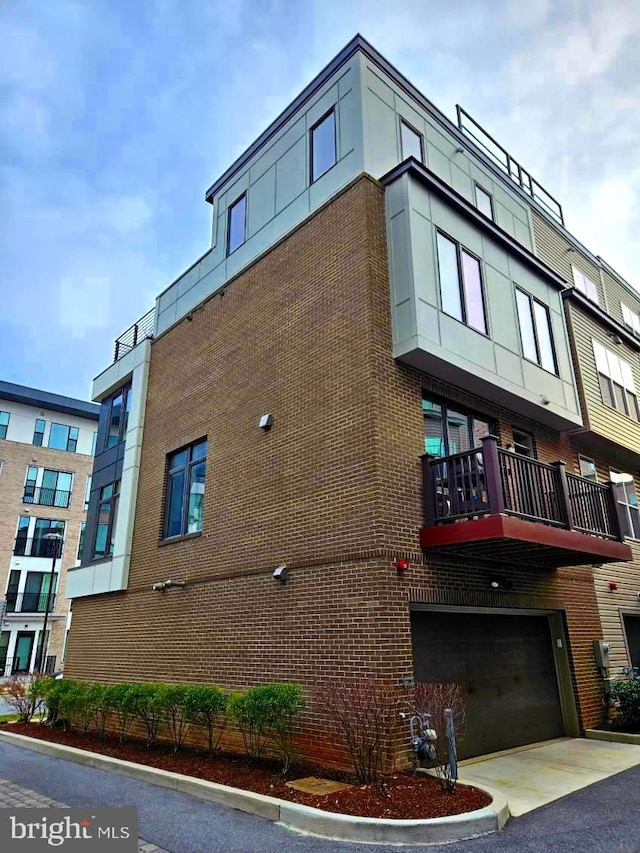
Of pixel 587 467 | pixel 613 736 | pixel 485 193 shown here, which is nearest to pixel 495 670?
pixel 613 736

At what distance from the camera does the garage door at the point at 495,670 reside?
843cm

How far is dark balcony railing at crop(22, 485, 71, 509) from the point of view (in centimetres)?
3453

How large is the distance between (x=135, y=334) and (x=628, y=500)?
1415 cm

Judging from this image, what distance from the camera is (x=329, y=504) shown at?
838 cm

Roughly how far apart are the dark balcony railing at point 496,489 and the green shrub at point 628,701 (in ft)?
10.6

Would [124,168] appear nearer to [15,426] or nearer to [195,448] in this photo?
[15,426]

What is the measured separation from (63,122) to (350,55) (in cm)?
1536

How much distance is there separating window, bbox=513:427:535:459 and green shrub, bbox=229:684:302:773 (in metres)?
6.32

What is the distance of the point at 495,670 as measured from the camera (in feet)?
31.1

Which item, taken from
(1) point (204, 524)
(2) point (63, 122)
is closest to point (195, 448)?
(1) point (204, 524)

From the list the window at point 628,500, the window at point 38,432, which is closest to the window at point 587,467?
the window at point 628,500

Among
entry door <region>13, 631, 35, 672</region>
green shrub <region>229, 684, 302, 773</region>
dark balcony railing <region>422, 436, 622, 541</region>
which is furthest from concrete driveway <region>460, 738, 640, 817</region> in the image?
entry door <region>13, 631, 35, 672</region>

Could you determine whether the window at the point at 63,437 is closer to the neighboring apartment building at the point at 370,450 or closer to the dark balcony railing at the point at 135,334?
the dark balcony railing at the point at 135,334

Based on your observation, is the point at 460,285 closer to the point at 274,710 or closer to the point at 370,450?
the point at 370,450
